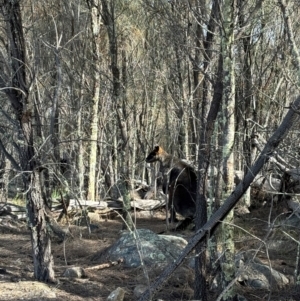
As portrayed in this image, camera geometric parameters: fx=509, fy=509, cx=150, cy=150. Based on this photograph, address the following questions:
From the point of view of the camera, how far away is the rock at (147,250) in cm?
823

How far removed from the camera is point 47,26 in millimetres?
15242

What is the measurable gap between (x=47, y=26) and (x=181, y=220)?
726 centimetres

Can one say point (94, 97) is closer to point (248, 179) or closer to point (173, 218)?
point (173, 218)

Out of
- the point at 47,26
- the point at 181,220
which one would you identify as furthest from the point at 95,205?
the point at 47,26

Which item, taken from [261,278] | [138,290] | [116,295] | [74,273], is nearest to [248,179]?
[116,295]

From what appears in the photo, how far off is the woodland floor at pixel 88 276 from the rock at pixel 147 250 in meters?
0.23

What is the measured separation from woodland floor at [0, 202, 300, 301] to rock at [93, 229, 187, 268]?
226mm

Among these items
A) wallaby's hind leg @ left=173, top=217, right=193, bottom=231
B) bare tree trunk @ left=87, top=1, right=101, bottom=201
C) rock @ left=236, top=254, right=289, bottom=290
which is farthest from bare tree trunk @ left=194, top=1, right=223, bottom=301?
bare tree trunk @ left=87, top=1, right=101, bottom=201

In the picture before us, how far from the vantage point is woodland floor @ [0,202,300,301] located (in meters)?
6.46

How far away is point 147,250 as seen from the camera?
27.6 ft

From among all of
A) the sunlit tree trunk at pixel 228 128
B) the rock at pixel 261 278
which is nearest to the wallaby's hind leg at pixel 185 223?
the rock at pixel 261 278

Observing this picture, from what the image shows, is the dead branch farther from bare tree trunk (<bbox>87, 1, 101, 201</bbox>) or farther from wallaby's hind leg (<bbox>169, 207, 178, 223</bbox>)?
bare tree trunk (<bbox>87, 1, 101, 201</bbox>)

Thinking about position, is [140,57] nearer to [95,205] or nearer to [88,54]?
[88,54]

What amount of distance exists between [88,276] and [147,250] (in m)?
1.27
